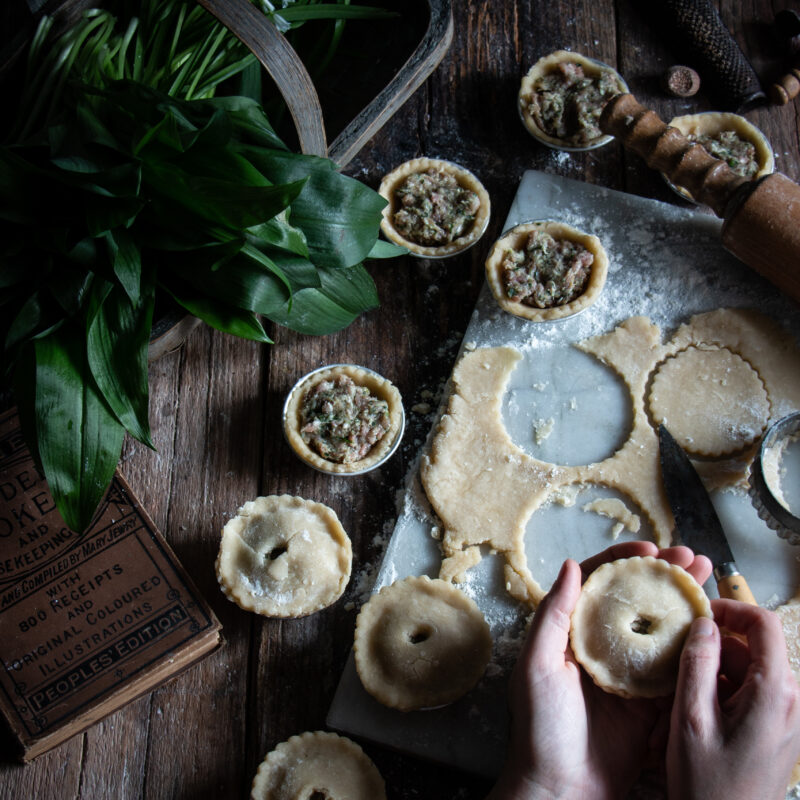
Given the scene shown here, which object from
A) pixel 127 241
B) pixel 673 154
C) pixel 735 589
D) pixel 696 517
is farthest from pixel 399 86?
pixel 735 589

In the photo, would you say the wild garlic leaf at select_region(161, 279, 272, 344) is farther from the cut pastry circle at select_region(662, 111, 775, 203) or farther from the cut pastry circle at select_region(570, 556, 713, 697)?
the cut pastry circle at select_region(662, 111, 775, 203)

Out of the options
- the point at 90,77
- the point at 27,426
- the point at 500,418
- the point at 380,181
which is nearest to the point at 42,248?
the point at 27,426

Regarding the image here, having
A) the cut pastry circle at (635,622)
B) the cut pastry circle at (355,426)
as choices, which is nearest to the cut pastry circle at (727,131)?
the cut pastry circle at (355,426)

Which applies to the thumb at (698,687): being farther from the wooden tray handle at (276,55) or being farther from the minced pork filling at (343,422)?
the wooden tray handle at (276,55)

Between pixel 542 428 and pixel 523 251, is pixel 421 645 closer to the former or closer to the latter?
pixel 542 428

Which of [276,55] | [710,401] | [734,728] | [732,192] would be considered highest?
[732,192]

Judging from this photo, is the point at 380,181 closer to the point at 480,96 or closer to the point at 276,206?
the point at 480,96

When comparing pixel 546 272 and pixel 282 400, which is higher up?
pixel 546 272
